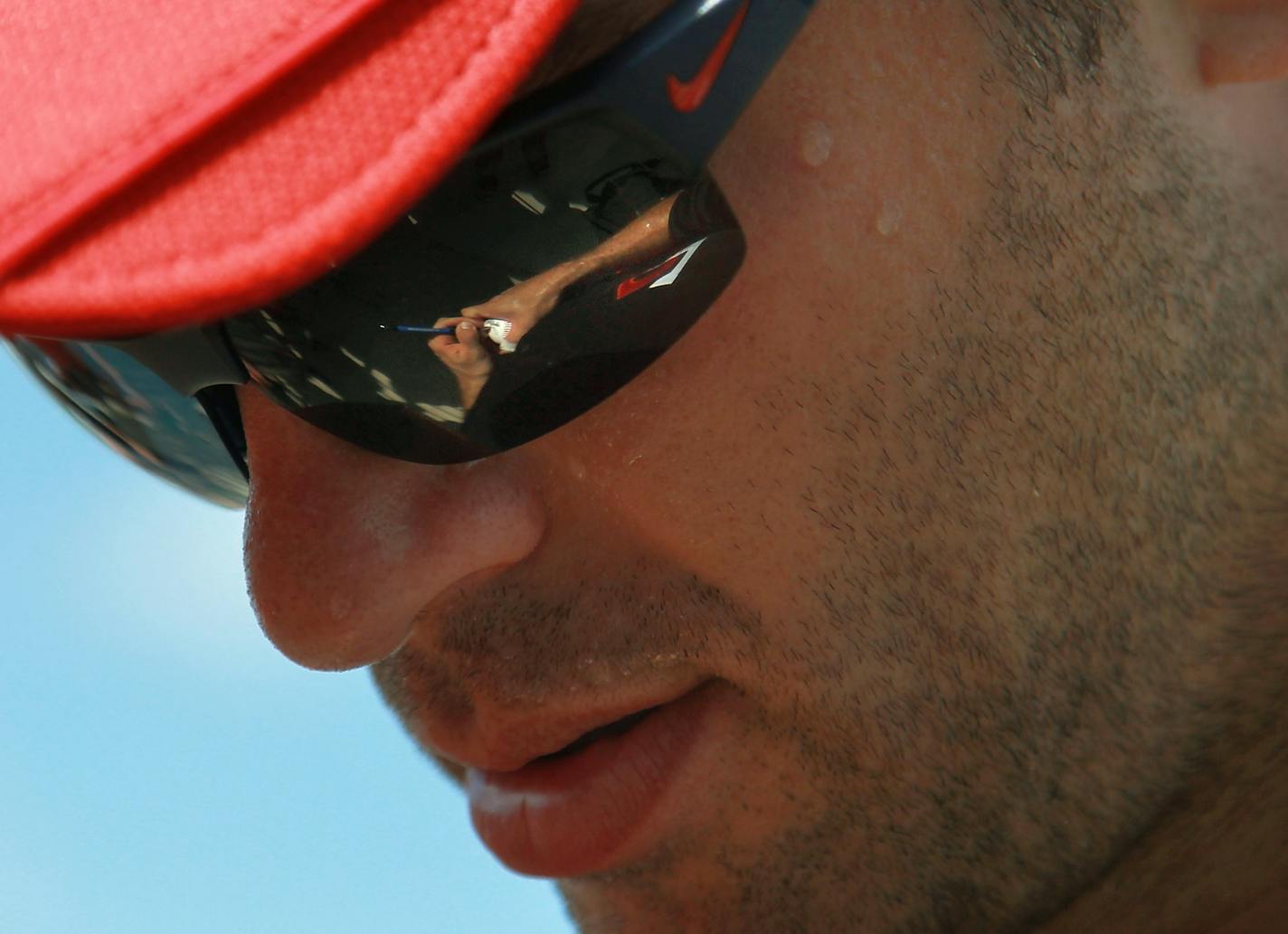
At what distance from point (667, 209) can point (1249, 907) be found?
699 millimetres

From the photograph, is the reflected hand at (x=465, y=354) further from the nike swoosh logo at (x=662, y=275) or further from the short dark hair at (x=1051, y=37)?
the short dark hair at (x=1051, y=37)

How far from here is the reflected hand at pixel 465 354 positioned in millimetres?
756

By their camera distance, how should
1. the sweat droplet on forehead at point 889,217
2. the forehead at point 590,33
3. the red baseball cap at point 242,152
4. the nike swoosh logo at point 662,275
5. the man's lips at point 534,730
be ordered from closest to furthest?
the red baseball cap at point 242,152
the forehead at point 590,33
the nike swoosh logo at point 662,275
the sweat droplet on forehead at point 889,217
the man's lips at point 534,730

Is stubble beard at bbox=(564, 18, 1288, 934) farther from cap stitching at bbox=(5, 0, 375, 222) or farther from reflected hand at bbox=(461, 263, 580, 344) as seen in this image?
cap stitching at bbox=(5, 0, 375, 222)

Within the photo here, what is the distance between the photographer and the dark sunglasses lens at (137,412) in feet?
3.22

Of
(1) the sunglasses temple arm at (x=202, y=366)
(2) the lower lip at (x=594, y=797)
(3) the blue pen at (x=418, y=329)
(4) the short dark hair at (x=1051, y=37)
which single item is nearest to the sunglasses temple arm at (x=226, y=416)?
(1) the sunglasses temple arm at (x=202, y=366)

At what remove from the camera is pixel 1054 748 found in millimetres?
1040

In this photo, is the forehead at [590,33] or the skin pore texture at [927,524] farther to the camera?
the skin pore texture at [927,524]

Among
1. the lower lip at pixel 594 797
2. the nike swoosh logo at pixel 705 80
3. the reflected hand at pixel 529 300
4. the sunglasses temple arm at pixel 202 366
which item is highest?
the nike swoosh logo at pixel 705 80

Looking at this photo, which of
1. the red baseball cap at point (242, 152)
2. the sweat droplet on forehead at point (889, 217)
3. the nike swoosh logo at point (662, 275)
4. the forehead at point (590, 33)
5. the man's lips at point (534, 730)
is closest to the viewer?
the red baseball cap at point (242, 152)

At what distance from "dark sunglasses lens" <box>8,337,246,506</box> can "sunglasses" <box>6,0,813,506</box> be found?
0.30ft

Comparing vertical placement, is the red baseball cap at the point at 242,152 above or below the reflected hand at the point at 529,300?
above

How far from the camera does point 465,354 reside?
0.77 metres

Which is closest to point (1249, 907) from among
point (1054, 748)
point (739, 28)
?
point (1054, 748)
